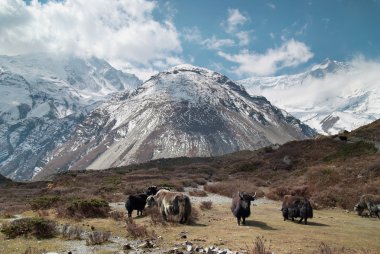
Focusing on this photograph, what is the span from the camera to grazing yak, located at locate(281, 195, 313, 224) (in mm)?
27086

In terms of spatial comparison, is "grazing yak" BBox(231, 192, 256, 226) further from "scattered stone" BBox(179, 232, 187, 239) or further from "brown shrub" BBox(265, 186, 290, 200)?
"brown shrub" BBox(265, 186, 290, 200)

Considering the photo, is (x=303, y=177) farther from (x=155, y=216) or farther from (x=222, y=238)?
(x=222, y=238)

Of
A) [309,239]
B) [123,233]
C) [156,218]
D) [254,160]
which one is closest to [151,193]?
[156,218]

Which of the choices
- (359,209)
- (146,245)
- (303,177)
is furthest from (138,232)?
(303,177)

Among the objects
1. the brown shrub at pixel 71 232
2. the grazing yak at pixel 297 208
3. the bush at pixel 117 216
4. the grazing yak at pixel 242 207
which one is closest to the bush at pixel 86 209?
the bush at pixel 117 216

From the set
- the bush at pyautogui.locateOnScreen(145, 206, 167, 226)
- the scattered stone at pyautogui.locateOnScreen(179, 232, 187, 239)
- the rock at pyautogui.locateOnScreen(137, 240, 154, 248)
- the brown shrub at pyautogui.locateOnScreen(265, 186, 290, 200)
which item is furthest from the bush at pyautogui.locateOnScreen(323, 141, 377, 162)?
the rock at pyautogui.locateOnScreen(137, 240, 154, 248)

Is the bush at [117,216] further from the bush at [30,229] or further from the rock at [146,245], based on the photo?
the rock at [146,245]

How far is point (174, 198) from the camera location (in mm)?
26125

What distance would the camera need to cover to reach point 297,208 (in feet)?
90.2

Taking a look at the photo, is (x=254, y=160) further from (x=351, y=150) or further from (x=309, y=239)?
(x=309, y=239)

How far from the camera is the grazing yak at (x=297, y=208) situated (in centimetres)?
2709

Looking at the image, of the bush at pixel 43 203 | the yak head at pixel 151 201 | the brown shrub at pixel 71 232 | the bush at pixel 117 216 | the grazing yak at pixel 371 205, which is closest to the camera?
the brown shrub at pixel 71 232

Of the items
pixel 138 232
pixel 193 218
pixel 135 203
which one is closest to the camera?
pixel 138 232

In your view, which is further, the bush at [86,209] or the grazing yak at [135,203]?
the grazing yak at [135,203]
